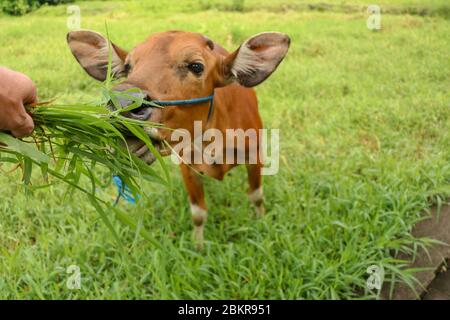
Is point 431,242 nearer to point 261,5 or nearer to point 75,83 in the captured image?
point 75,83

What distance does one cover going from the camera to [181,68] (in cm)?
204

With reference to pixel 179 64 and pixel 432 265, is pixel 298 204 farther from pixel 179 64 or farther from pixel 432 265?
pixel 179 64

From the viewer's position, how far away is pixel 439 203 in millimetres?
2758

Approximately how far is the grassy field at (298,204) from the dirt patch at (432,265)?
0.25ft

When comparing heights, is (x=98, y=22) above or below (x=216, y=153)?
above

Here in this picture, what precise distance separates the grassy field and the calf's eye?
722mm

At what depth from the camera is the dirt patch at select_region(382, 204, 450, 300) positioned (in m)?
2.40

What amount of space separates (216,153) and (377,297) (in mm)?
1110

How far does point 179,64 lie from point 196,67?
0.27ft
